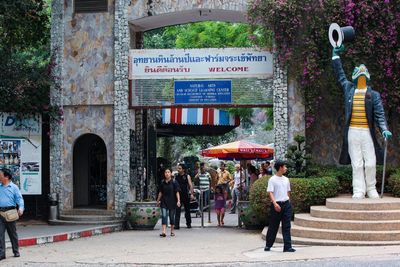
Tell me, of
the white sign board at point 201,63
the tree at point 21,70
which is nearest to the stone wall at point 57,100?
the tree at point 21,70

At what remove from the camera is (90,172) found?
23047mm

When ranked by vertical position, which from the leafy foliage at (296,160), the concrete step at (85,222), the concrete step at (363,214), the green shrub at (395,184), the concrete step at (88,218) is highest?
the leafy foliage at (296,160)

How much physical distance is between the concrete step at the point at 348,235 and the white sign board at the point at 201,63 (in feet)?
21.3

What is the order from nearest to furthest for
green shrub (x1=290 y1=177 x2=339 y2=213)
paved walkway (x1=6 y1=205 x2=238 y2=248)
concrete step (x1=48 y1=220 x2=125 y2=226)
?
1. paved walkway (x1=6 y1=205 x2=238 y2=248)
2. green shrub (x1=290 y1=177 x2=339 y2=213)
3. concrete step (x1=48 y1=220 x2=125 y2=226)

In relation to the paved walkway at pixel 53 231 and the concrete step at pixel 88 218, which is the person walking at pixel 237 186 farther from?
the concrete step at pixel 88 218

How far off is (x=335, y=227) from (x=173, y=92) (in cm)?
744

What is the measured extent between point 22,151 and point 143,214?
4.00m

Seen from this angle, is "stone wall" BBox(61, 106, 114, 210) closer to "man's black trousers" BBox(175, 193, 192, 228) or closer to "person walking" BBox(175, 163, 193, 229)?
"person walking" BBox(175, 163, 193, 229)

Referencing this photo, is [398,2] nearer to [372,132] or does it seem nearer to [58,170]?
[372,132]

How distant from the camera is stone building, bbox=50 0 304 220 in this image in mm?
21250

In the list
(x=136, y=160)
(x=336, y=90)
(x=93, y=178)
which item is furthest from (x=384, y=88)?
(x=93, y=178)

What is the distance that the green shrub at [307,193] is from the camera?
17672 millimetres

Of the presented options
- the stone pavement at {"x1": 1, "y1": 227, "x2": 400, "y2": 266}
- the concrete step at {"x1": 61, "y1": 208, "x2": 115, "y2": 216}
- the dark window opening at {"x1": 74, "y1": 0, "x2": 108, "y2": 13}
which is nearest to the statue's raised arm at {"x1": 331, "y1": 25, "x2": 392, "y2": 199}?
the stone pavement at {"x1": 1, "y1": 227, "x2": 400, "y2": 266}

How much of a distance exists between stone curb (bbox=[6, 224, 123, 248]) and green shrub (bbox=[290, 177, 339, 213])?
520cm
